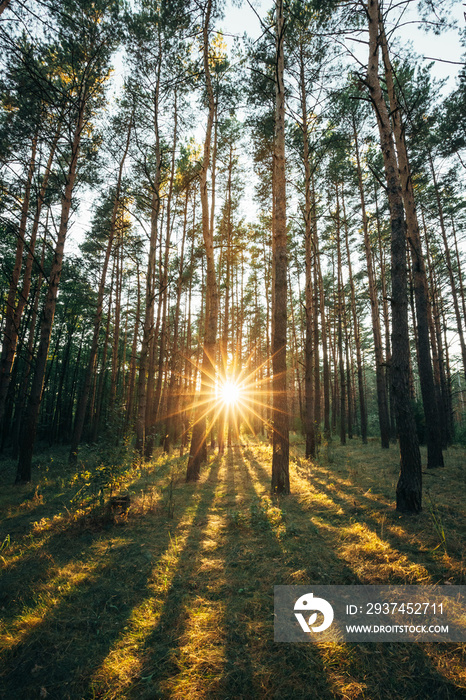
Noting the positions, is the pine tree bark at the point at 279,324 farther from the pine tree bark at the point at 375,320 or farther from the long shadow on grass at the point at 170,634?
the pine tree bark at the point at 375,320

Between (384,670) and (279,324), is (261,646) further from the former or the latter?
(279,324)

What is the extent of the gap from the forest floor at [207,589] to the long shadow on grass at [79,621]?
0.01 meters

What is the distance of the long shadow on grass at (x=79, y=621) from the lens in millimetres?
1948

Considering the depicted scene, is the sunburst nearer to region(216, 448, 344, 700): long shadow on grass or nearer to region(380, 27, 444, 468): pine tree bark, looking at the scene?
region(380, 27, 444, 468): pine tree bark

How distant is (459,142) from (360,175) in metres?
4.31

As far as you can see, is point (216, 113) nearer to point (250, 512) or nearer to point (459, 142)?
point (459, 142)

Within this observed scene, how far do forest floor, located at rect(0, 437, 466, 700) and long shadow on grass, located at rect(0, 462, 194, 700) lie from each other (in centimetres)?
1

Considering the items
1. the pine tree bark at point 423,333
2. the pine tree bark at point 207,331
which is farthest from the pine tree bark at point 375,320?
the pine tree bark at point 207,331

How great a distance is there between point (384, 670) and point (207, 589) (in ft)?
5.66

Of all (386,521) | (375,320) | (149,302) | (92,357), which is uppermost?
(375,320)

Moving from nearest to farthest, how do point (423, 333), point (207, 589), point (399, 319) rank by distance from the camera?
point (207, 589), point (399, 319), point (423, 333)

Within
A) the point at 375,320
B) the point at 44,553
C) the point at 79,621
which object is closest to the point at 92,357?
the point at 44,553

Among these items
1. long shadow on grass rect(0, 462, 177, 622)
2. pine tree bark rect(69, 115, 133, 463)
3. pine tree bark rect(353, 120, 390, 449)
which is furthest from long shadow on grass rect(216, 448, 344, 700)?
pine tree bark rect(353, 120, 390, 449)

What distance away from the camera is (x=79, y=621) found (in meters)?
2.49
